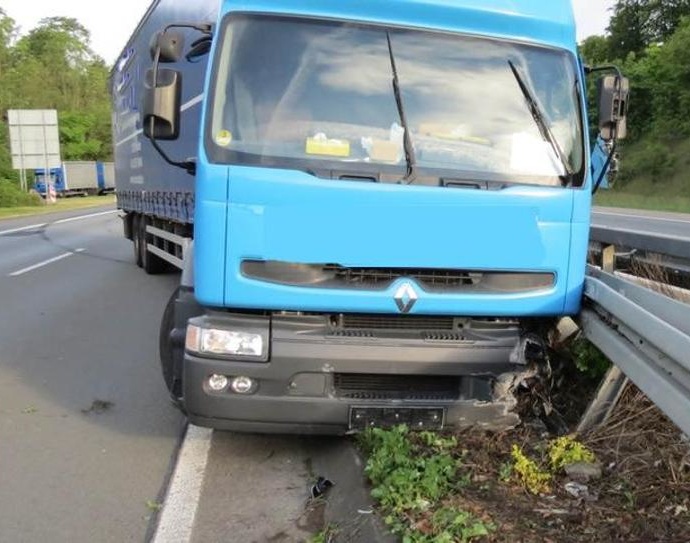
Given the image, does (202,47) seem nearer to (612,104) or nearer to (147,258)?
(612,104)

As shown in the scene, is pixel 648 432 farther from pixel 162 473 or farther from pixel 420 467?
pixel 162 473

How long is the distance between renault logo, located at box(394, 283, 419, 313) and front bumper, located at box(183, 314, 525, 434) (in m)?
0.21

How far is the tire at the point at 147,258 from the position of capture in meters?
12.3

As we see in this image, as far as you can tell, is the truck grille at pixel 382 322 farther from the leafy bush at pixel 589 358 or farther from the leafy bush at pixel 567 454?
the leafy bush at pixel 589 358

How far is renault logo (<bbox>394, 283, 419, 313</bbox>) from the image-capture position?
4.21 metres

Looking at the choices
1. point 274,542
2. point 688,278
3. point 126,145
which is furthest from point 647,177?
point 274,542

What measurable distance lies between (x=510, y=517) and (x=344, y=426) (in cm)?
116

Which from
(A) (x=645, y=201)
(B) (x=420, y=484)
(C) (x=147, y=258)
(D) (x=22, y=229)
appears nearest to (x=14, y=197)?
(D) (x=22, y=229)

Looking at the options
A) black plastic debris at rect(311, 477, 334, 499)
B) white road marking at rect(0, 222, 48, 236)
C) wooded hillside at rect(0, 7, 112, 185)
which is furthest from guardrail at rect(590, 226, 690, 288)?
wooded hillside at rect(0, 7, 112, 185)

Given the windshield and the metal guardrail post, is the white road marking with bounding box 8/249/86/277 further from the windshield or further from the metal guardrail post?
the metal guardrail post

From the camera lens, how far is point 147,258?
493 inches

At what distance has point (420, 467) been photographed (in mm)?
3945

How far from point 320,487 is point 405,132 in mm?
2089

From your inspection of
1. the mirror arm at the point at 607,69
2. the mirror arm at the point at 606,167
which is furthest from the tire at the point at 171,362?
the mirror arm at the point at 607,69
